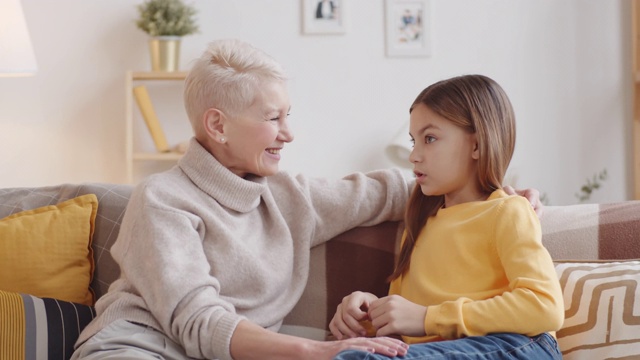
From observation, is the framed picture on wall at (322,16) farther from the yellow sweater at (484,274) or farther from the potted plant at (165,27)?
the yellow sweater at (484,274)

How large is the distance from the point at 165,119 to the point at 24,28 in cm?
105

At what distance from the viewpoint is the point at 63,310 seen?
6.00 feet

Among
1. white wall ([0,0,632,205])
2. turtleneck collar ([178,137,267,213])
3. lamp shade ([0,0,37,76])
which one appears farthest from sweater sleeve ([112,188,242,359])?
white wall ([0,0,632,205])

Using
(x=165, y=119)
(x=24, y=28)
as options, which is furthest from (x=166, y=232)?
(x=165, y=119)

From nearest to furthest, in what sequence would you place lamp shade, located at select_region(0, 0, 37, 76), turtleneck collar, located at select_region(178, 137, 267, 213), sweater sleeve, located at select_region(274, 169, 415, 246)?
1. turtleneck collar, located at select_region(178, 137, 267, 213)
2. sweater sleeve, located at select_region(274, 169, 415, 246)
3. lamp shade, located at select_region(0, 0, 37, 76)

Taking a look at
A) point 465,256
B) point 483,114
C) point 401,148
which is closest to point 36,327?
point 465,256

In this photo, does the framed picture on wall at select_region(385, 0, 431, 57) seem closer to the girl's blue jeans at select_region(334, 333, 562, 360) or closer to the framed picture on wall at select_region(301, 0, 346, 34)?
the framed picture on wall at select_region(301, 0, 346, 34)

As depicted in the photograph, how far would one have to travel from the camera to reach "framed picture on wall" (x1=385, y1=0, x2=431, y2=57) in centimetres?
404

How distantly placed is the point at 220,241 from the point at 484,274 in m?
0.53

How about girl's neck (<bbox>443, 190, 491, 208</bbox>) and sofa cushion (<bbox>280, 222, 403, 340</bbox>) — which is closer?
girl's neck (<bbox>443, 190, 491, 208</bbox>)

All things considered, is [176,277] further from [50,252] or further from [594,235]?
[594,235]

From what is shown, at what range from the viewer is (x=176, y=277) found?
1619mm

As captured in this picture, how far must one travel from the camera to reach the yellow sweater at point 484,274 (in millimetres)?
1527

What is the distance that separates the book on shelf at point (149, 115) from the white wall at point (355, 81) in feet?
0.55
